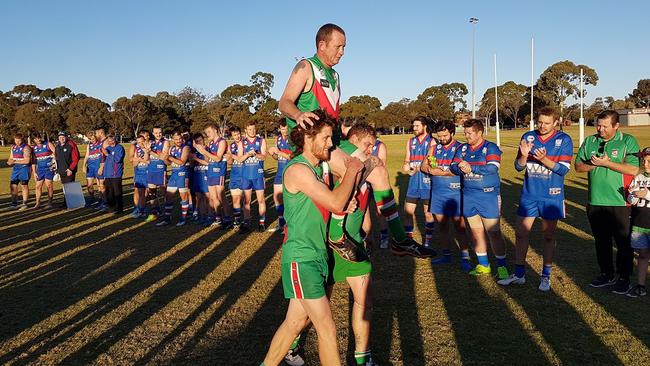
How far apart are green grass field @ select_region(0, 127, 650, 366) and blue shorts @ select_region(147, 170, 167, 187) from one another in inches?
120

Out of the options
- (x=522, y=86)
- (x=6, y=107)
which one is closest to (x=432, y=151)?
(x=6, y=107)

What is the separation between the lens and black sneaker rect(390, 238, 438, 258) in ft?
12.7

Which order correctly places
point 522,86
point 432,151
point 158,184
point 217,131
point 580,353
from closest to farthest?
point 580,353 → point 432,151 → point 217,131 → point 158,184 → point 522,86

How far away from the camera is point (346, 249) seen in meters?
3.36

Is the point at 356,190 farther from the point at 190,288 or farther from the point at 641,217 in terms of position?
the point at 641,217

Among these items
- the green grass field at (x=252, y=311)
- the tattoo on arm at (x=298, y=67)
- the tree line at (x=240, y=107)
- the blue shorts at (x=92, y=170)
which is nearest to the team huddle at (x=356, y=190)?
the tattoo on arm at (x=298, y=67)

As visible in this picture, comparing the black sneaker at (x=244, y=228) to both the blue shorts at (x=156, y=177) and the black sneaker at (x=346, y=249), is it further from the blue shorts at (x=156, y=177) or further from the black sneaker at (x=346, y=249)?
the black sneaker at (x=346, y=249)

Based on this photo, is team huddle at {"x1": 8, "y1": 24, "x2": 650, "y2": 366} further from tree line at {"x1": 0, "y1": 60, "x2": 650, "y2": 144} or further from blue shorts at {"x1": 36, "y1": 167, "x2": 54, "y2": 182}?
tree line at {"x1": 0, "y1": 60, "x2": 650, "y2": 144}

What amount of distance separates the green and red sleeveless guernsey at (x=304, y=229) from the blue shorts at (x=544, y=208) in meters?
3.71

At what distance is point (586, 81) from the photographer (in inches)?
3312

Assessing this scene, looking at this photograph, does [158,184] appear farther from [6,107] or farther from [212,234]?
[6,107]

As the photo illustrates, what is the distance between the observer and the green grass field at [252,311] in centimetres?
431

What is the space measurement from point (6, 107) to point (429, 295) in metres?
96.1

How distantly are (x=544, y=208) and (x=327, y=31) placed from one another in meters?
3.65
